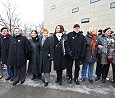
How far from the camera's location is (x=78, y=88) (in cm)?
459

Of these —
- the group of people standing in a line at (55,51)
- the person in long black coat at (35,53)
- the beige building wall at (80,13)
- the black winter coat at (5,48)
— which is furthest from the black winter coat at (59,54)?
the beige building wall at (80,13)

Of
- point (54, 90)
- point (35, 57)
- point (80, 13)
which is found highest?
point (80, 13)

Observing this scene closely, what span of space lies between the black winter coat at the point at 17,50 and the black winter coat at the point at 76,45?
144 centimetres

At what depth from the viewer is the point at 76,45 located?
15.4ft

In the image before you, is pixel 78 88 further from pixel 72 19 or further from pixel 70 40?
pixel 72 19

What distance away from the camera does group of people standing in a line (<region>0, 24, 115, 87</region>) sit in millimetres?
4621

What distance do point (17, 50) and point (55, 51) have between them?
1209 mm

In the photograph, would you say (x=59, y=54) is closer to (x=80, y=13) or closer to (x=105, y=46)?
(x=105, y=46)

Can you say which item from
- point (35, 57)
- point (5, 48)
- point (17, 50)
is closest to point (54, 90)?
point (35, 57)

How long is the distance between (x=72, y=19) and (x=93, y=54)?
18.0 m

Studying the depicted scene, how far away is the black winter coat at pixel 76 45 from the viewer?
4691 millimetres

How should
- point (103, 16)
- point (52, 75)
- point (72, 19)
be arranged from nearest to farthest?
point (52, 75)
point (103, 16)
point (72, 19)

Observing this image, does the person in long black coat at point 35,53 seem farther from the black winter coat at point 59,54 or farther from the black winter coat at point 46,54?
the black winter coat at point 59,54

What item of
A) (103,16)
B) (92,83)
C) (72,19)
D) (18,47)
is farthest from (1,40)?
(72,19)
